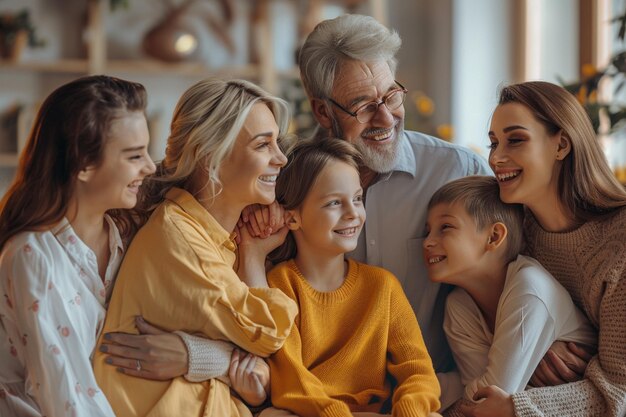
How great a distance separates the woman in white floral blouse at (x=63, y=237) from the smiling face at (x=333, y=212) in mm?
455

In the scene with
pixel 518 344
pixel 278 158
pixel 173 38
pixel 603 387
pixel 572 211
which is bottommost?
pixel 603 387

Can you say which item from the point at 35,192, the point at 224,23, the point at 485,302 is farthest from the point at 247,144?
the point at 224,23

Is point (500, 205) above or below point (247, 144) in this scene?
below

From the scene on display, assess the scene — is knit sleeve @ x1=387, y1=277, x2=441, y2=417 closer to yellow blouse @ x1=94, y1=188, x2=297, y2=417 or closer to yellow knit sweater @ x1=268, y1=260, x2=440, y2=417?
yellow knit sweater @ x1=268, y1=260, x2=440, y2=417

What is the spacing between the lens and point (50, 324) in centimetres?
173

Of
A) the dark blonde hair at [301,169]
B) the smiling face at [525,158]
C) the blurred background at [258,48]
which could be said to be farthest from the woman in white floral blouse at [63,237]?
the blurred background at [258,48]

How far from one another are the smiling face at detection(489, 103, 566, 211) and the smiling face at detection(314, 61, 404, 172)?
0.34 meters

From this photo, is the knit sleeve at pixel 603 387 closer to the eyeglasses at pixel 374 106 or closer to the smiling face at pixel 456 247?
the smiling face at pixel 456 247

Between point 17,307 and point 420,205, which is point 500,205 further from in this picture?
point 17,307

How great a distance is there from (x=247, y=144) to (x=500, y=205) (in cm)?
70

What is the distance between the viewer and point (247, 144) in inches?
78.7

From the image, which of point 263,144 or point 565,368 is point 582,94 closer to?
point 565,368

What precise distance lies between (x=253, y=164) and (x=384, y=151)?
0.52m

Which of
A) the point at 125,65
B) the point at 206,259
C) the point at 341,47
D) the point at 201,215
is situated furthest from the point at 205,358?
the point at 125,65
